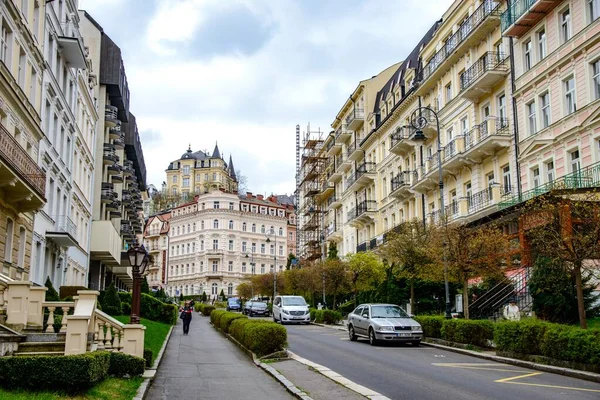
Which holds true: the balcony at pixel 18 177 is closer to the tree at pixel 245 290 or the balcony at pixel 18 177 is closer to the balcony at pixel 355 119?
the balcony at pixel 355 119

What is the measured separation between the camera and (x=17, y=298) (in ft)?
44.5

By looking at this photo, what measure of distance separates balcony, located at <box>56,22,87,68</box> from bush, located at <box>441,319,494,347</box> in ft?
67.5

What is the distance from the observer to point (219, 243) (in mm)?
112500

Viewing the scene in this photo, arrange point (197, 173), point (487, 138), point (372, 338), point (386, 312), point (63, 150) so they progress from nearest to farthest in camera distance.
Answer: point (372, 338) → point (386, 312) → point (487, 138) → point (63, 150) → point (197, 173)

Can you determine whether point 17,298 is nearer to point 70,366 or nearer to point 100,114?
point 70,366

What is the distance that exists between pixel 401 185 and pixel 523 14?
18162 millimetres

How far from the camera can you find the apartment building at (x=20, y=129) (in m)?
19.8

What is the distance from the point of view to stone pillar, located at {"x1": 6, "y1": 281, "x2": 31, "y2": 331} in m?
13.3

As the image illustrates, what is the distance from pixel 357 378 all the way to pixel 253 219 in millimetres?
102722

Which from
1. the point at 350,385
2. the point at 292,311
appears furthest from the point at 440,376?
the point at 292,311

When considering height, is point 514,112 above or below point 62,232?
above

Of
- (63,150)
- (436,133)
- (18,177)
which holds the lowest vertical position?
(18,177)

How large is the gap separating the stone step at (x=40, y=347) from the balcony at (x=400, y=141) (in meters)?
33.6

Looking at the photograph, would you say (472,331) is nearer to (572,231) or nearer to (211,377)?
(572,231)
